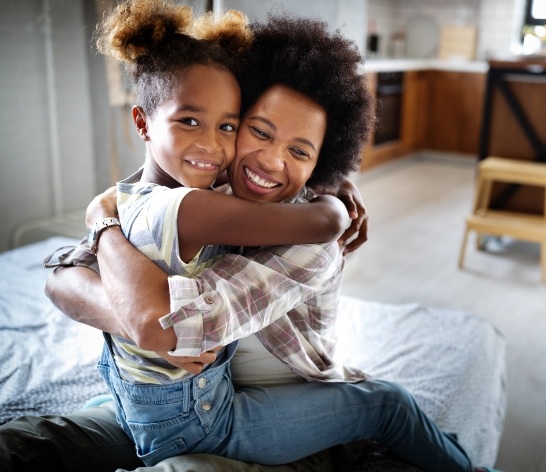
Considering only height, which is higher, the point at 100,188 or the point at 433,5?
the point at 433,5

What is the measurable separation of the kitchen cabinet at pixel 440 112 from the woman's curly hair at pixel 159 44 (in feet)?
16.8

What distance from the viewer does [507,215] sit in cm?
384

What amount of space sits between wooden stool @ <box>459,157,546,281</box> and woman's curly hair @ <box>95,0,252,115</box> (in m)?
2.83

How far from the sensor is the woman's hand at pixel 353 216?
137 cm

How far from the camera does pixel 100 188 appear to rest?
10.5 feet

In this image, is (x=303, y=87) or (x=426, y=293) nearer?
(x=303, y=87)

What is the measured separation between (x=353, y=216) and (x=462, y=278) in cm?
232

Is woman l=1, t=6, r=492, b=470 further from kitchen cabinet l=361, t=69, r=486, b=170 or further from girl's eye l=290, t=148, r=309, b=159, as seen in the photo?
kitchen cabinet l=361, t=69, r=486, b=170

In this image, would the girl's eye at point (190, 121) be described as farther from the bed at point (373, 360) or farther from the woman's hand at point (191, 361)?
the bed at point (373, 360)

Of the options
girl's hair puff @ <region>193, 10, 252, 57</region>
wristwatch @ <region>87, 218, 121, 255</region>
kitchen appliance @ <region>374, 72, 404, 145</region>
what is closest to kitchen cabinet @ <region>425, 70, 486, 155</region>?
kitchen appliance @ <region>374, 72, 404, 145</region>

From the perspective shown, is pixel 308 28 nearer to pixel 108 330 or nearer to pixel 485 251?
pixel 108 330

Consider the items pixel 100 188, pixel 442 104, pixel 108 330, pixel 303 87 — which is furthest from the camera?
pixel 442 104

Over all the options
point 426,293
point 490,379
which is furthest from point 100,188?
point 490,379

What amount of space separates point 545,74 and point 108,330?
3504mm
